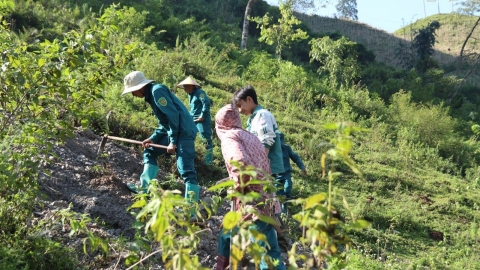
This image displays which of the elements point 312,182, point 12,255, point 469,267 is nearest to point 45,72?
point 12,255

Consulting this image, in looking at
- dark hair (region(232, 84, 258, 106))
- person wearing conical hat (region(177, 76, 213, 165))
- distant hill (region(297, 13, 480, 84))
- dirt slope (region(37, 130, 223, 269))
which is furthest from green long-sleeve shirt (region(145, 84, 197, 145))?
distant hill (region(297, 13, 480, 84))

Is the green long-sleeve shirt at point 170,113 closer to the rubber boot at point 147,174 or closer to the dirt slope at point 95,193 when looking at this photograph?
the rubber boot at point 147,174

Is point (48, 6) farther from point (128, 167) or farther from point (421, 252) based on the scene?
point (421, 252)

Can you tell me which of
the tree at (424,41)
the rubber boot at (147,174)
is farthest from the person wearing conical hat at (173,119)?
the tree at (424,41)

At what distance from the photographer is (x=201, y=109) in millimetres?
7371

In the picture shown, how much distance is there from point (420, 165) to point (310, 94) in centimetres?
349

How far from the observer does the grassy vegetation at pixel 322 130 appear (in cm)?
373

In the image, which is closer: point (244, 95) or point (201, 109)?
point (244, 95)

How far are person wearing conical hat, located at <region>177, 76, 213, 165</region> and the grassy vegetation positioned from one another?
34cm

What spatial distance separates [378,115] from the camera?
45.7 ft

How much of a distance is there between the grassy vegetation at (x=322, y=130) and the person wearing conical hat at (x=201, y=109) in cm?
34

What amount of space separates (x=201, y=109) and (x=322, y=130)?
4548 mm

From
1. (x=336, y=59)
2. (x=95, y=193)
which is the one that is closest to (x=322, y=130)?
(x=336, y=59)

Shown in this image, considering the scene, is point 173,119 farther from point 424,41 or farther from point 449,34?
point 449,34
